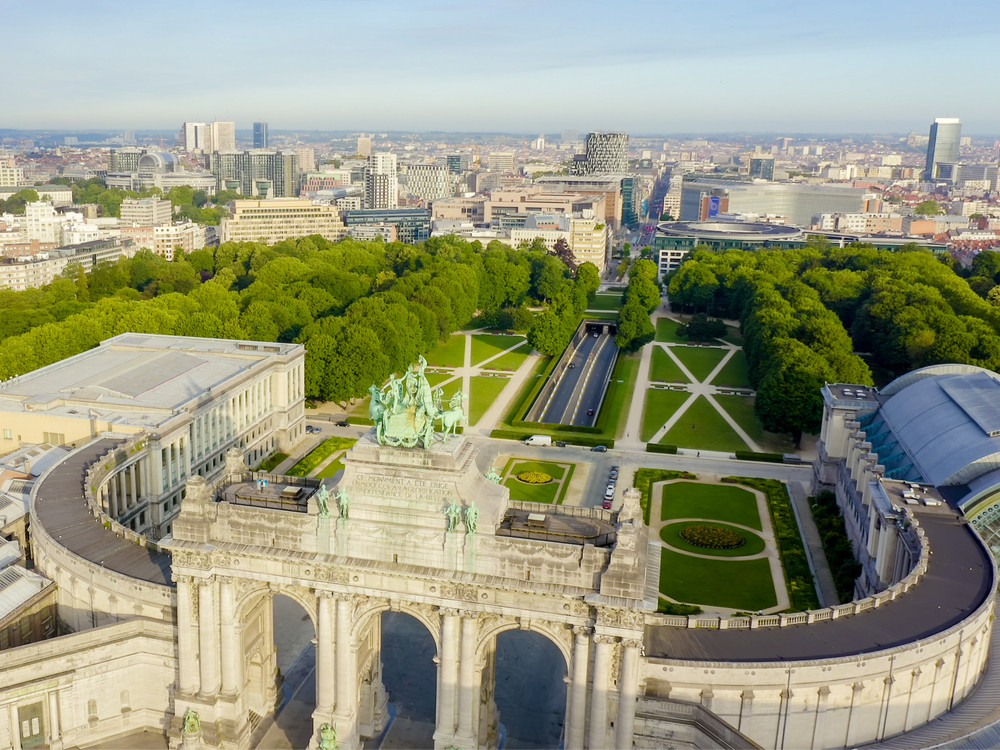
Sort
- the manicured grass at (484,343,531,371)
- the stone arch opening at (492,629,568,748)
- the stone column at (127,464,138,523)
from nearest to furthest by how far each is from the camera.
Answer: the stone arch opening at (492,629,568,748) < the stone column at (127,464,138,523) < the manicured grass at (484,343,531,371)

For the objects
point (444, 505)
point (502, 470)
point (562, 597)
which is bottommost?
point (502, 470)

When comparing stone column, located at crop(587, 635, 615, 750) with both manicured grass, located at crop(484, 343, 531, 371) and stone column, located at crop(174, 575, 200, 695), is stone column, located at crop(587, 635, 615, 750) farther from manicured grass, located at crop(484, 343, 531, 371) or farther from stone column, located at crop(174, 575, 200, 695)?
manicured grass, located at crop(484, 343, 531, 371)

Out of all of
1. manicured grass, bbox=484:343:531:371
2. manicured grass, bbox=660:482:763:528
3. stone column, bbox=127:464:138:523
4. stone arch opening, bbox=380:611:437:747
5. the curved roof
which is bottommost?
stone arch opening, bbox=380:611:437:747

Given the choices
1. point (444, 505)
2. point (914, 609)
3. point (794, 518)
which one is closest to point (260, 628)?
point (444, 505)

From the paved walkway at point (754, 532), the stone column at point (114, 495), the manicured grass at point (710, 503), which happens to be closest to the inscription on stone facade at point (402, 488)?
the paved walkway at point (754, 532)

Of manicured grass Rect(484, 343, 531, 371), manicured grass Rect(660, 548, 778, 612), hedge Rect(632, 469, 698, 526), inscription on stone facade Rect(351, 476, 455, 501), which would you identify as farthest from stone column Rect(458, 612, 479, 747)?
manicured grass Rect(484, 343, 531, 371)

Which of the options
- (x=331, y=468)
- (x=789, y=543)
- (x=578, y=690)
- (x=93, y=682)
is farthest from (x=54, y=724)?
(x=789, y=543)

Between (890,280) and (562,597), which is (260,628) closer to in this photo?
(562,597)
